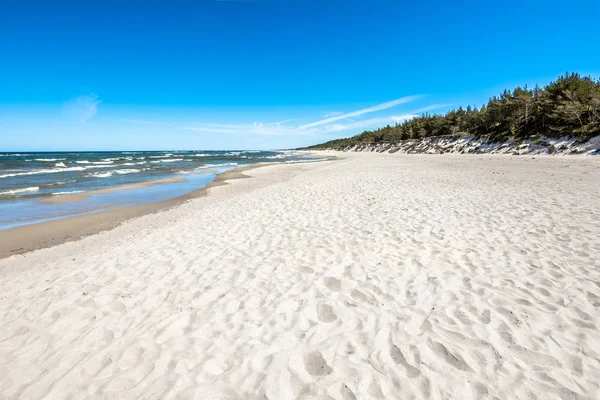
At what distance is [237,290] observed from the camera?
4898 millimetres

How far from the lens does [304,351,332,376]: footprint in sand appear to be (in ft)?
10.1

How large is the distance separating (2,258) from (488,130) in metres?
57.4

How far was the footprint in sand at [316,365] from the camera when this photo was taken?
3065 millimetres

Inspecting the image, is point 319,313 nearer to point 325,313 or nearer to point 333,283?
point 325,313

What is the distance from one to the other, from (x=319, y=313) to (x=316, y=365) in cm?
97

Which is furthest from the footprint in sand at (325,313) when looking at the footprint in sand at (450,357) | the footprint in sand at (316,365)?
the footprint in sand at (450,357)

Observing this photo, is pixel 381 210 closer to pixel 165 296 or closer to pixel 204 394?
pixel 165 296

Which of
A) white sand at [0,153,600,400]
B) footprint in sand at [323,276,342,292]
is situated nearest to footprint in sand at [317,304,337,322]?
white sand at [0,153,600,400]

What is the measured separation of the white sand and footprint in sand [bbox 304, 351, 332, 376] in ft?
0.06

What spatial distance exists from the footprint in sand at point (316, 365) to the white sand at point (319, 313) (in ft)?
0.06

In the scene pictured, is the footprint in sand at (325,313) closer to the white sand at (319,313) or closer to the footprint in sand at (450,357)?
the white sand at (319,313)

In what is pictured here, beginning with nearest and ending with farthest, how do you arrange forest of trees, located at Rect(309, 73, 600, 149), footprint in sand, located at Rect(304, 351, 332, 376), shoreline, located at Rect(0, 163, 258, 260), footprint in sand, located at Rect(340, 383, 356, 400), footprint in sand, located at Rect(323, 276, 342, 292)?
1. footprint in sand, located at Rect(340, 383, 356, 400)
2. footprint in sand, located at Rect(304, 351, 332, 376)
3. footprint in sand, located at Rect(323, 276, 342, 292)
4. shoreline, located at Rect(0, 163, 258, 260)
5. forest of trees, located at Rect(309, 73, 600, 149)

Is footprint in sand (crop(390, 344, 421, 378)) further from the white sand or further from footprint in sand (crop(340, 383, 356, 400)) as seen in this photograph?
footprint in sand (crop(340, 383, 356, 400))

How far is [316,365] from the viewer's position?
317 cm
